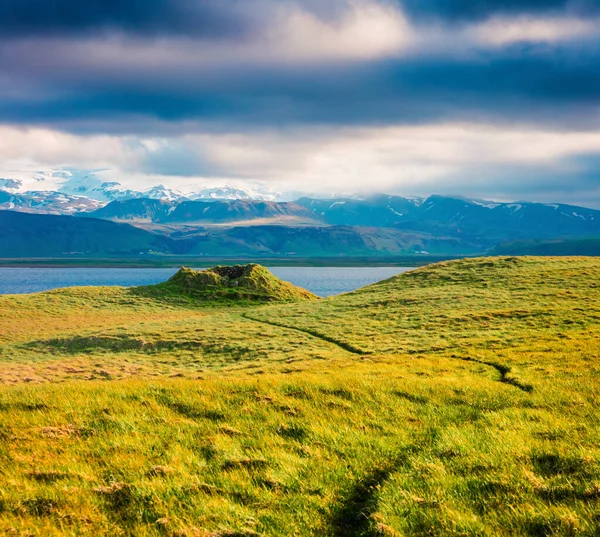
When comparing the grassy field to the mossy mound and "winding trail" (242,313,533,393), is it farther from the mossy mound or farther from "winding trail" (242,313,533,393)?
the mossy mound

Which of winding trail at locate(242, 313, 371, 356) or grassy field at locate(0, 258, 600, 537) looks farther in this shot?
winding trail at locate(242, 313, 371, 356)

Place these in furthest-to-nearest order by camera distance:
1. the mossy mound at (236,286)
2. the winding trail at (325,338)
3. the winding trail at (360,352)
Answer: the mossy mound at (236,286)
the winding trail at (325,338)
the winding trail at (360,352)

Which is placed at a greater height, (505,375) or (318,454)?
(318,454)

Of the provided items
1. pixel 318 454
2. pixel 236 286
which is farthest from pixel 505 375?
pixel 236 286

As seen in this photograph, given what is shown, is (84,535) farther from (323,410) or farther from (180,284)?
(180,284)

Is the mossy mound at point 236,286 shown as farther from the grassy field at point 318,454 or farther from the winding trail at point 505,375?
the winding trail at point 505,375

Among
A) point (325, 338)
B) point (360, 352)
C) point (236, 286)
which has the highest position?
point (236, 286)

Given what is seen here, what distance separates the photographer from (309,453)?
10266 millimetres

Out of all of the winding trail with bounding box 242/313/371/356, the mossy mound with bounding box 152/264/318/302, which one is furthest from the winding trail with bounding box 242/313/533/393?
the mossy mound with bounding box 152/264/318/302

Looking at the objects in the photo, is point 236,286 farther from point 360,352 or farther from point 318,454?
point 318,454

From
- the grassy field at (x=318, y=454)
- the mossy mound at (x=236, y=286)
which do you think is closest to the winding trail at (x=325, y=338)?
the grassy field at (x=318, y=454)

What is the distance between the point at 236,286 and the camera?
82.9 metres

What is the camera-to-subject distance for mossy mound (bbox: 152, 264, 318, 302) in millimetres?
80125

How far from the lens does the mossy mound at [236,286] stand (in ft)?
263
